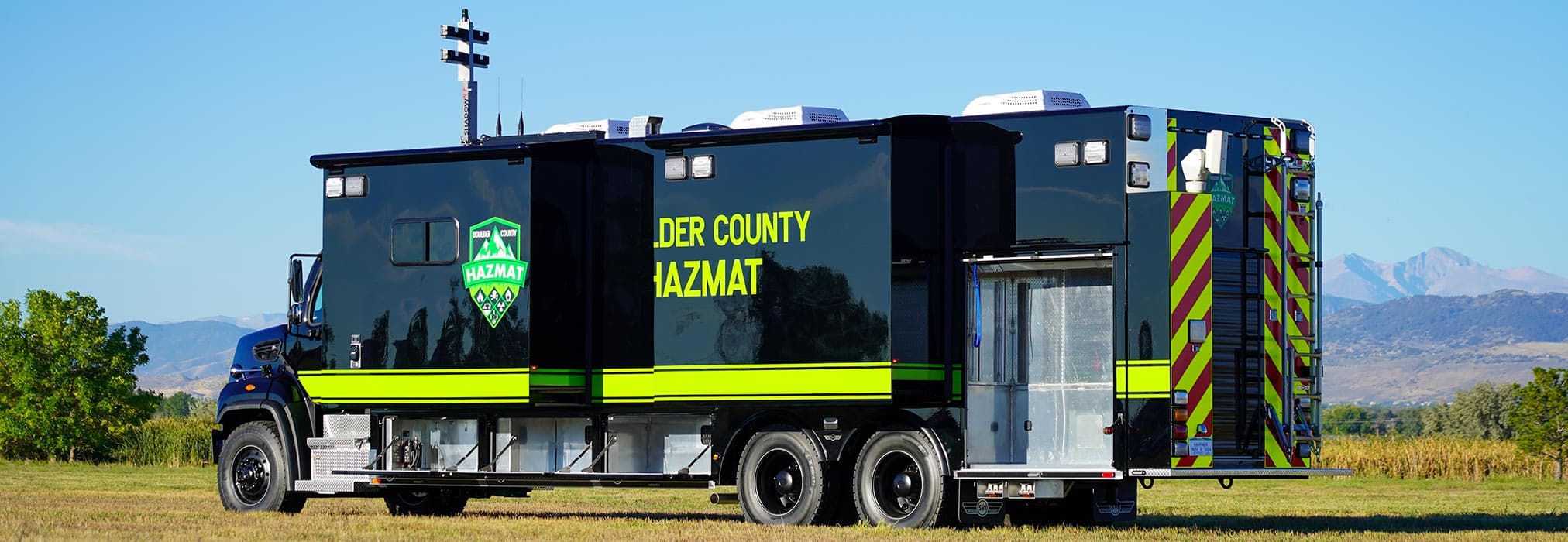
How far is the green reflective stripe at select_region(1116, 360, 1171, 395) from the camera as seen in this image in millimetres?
17094

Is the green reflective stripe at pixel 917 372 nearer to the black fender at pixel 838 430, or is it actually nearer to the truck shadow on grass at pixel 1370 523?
the black fender at pixel 838 430

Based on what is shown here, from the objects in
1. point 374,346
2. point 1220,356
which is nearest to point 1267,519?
point 1220,356

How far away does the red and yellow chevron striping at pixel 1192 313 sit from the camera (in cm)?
1711

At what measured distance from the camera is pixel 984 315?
18.4m

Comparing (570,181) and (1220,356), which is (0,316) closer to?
(570,181)

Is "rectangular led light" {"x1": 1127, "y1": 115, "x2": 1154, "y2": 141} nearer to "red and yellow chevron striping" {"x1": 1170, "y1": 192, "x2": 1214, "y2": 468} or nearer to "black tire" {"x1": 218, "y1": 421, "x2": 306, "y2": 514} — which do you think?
"red and yellow chevron striping" {"x1": 1170, "y1": 192, "x2": 1214, "y2": 468}

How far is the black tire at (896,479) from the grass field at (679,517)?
0.37 m

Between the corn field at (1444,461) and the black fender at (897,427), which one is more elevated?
the black fender at (897,427)

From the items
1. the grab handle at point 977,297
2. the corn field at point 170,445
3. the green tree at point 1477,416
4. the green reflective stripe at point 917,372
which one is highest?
the grab handle at point 977,297

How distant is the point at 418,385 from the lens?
20.9 meters

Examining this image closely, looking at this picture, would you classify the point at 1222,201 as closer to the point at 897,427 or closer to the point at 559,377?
the point at 897,427

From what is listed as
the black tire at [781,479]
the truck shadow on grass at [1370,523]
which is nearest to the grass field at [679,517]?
the truck shadow on grass at [1370,523]

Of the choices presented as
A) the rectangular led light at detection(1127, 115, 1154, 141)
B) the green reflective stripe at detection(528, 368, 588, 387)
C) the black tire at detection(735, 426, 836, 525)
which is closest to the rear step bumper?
the rectangular led light at detection(1127, 115, 1154, 141)

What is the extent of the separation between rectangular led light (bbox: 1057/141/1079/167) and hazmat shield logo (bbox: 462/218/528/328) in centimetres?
568
